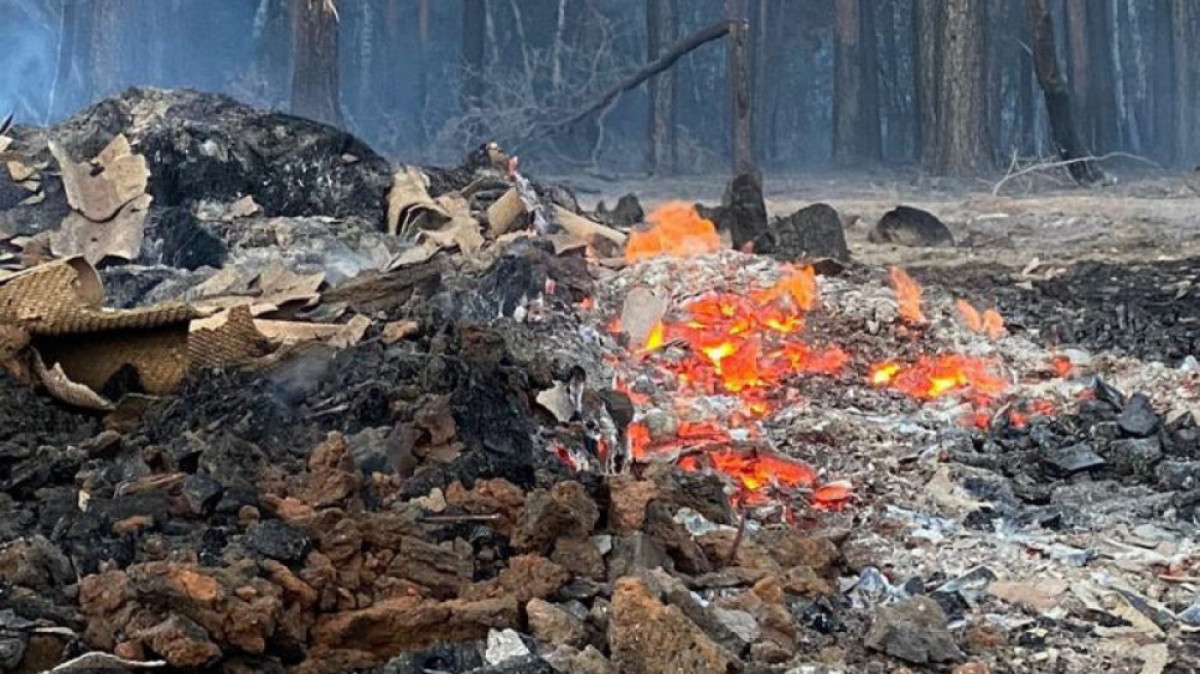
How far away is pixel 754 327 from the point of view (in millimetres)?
8250

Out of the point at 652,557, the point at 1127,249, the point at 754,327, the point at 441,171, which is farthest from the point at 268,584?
the point at 1127,249

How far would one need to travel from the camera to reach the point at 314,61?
16922 millimetres

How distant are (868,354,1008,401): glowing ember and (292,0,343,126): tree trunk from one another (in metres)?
10.6

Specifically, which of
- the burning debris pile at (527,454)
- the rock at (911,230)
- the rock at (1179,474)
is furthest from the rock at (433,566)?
the rock at (911,230)

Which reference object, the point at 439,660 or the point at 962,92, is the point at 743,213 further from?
the point at 439,660

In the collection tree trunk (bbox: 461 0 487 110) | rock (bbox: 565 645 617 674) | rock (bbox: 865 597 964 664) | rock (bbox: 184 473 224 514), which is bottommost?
rock (bbox: 865 597 964 664)

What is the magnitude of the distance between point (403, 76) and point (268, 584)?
24.1 m

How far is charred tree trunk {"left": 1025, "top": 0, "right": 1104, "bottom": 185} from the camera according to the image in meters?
16.9

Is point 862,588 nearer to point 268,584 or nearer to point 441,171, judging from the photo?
point 268,584

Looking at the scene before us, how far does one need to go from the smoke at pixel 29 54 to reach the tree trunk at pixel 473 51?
23.1ft

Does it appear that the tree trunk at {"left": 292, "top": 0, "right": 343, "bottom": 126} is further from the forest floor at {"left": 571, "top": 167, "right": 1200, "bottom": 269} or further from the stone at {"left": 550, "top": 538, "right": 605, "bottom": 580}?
the stone at {"left": 550, "top": 538, "right": 605, "bottom": 580}

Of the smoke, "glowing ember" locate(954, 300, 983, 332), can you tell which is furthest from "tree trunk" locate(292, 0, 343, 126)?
"glowing ember" locate(954, 300, 983, 332)

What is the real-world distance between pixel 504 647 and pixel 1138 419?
3.66 m

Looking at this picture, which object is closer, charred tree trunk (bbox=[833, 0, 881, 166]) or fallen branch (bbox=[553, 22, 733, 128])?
fallen branch (bbox=[553, 22, 733, 128])
